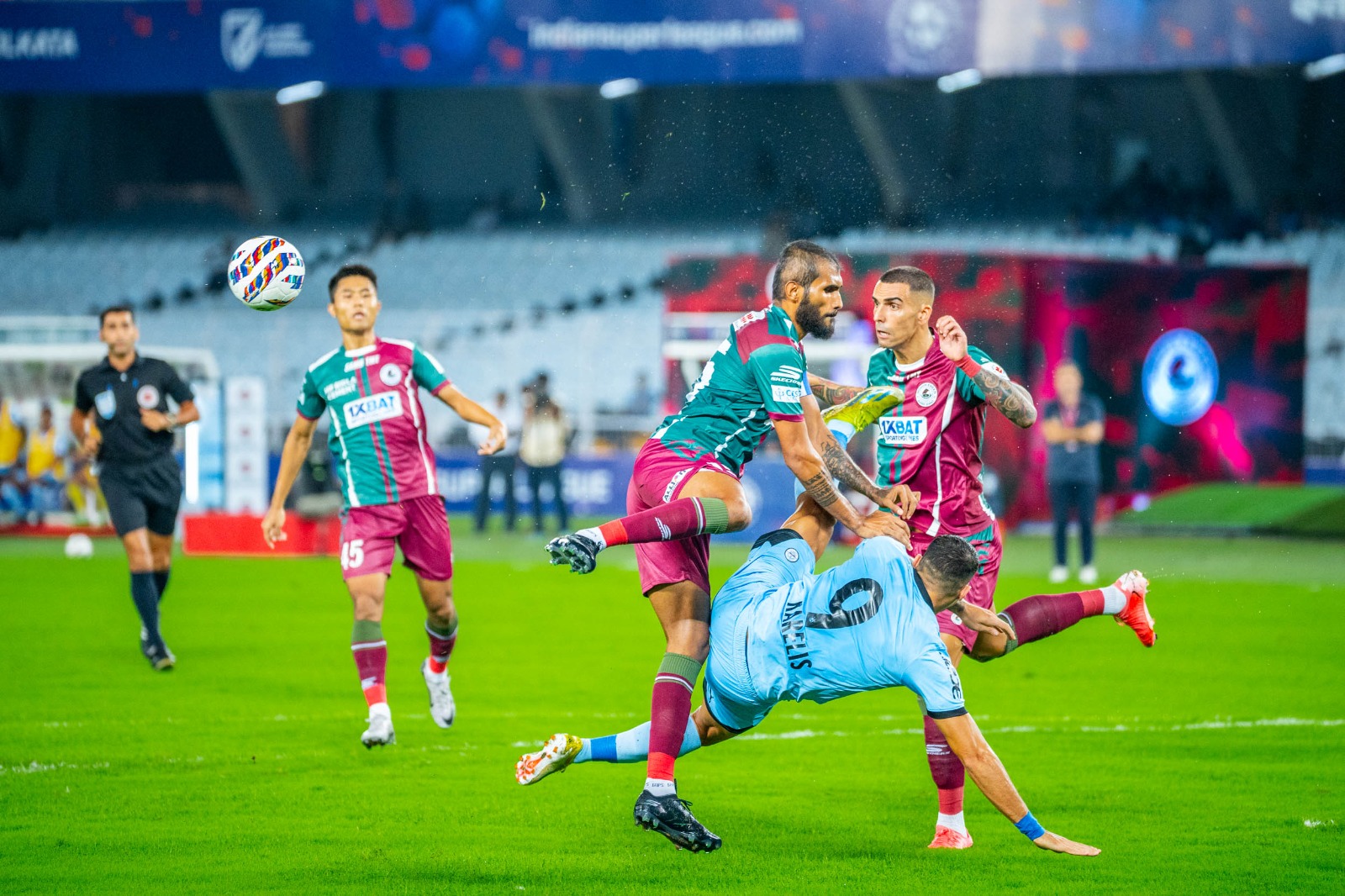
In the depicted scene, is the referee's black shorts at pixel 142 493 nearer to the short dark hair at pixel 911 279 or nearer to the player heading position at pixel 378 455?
the player heading position at pixel 378 455

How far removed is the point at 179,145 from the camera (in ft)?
112

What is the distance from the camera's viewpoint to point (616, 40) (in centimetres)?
2516

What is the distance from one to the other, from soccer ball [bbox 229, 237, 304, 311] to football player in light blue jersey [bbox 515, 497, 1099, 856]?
130 inches

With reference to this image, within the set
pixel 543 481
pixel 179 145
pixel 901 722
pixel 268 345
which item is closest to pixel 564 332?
pixel 268 345

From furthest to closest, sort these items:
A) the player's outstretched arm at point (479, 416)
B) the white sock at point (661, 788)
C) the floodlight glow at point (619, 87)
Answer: the floodlight glow at point (619, 87)
the player's outstretched arm at point (479, 416)
the white sock at point (661, 788)

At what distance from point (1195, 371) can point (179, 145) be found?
71.4ft

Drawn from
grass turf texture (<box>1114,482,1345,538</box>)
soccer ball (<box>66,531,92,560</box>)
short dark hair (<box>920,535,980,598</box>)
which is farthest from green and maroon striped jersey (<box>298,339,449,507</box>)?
grass turf texture (<box>1114,482,1345,538</box>)

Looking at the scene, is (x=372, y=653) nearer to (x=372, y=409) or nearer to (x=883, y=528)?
(x=372, y=409)

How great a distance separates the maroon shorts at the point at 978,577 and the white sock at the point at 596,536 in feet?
4.41

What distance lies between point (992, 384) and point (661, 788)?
75.5 inches

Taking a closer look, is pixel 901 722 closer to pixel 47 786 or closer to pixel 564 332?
pixel 47 786

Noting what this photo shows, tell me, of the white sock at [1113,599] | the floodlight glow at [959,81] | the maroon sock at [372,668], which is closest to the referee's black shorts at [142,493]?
the maroon sock at [372,668]

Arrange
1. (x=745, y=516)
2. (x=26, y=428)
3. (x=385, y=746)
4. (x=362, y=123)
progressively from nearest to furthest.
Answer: (x=745, y=516) → (x=385, y=746) → (x=26, y=428) → (x=362, y=123)

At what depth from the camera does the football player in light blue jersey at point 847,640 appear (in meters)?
5.14
